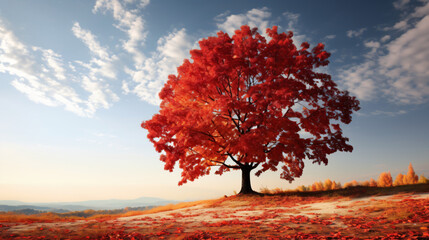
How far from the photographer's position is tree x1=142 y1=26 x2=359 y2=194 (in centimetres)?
1716

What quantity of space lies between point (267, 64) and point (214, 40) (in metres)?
4.18

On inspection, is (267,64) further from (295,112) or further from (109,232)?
(109,232)

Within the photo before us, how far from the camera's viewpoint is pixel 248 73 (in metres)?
17.8

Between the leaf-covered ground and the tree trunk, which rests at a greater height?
the tree trunk

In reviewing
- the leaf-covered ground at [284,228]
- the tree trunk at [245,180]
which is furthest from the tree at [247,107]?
the leaf-covered ground at [284,228]

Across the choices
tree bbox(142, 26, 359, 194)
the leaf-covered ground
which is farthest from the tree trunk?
the leaf-covered ground

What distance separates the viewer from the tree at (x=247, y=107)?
17.2 metres

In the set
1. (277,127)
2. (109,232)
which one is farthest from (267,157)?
(109,232)

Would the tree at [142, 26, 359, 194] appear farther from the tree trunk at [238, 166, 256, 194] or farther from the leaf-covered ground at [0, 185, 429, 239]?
the leaf-covered ground at [0, 185, 429, 239]

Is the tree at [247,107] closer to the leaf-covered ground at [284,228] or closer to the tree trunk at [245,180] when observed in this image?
the tree trunk at [245,180]

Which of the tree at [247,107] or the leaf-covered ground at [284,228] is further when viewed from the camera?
the tree at [247,107]

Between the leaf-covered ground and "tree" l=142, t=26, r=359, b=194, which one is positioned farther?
"tree" l=142, t=26, r=359, b=194

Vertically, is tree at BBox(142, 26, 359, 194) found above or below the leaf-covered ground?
above

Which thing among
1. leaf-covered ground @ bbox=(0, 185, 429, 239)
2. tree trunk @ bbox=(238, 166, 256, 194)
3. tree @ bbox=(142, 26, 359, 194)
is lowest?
leaf-covered ground @ bbox=(0, 185, 429, 239)
